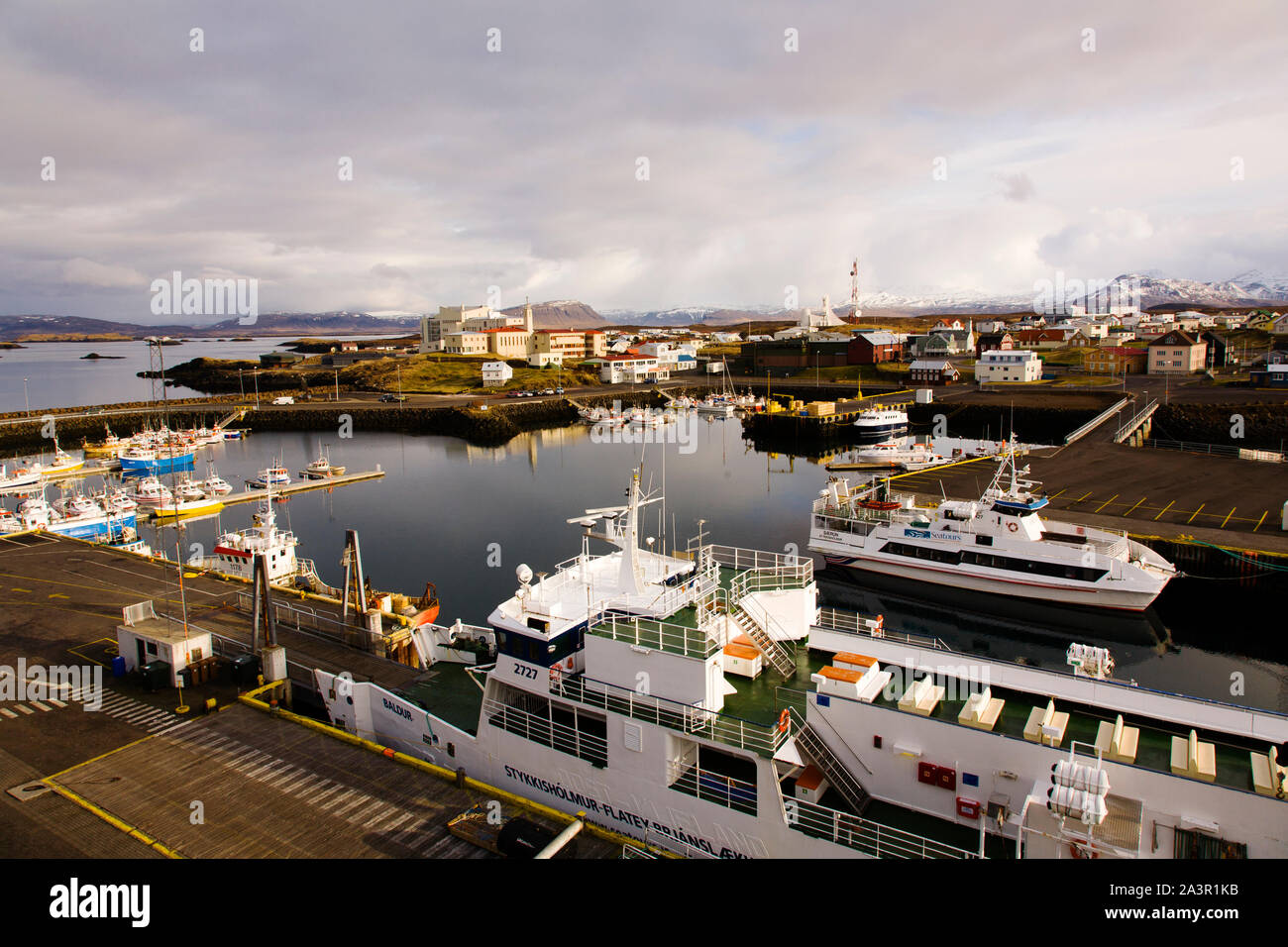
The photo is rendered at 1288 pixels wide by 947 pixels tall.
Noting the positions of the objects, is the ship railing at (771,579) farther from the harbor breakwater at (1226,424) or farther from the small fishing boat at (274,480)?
the harbor breakwater at (1226,424)

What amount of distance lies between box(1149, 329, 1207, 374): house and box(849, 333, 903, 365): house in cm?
3076

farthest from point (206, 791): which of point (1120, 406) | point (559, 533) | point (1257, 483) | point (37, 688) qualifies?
point (1120, 406)

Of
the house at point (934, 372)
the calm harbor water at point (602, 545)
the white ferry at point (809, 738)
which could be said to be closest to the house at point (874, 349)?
the house at point (934, 372)

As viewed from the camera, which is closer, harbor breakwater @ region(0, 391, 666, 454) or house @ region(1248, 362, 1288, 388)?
house @ region(1248, 362, 1288, 388)

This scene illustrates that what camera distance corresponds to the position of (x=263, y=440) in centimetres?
7219

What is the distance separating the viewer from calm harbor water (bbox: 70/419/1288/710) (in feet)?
76.9

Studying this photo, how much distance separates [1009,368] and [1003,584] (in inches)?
2532

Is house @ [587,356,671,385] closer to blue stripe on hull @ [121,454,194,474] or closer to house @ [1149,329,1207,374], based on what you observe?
blue stripe on hull @ [121,454,194,474]

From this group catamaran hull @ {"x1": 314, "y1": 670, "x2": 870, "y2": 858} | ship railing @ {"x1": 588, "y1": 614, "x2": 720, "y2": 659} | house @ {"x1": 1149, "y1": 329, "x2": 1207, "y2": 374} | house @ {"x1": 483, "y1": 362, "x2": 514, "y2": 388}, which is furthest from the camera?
house @ {"x1": 483, "y1": 362, "x2": 514, "y2": 388}

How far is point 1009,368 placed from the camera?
82.6 metres

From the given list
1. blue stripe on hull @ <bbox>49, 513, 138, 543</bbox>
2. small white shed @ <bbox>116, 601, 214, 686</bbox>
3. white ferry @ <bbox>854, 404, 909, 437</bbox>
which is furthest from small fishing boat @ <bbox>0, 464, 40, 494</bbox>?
white ferry @ <bbox>854, 404, 909, 437</bbox>

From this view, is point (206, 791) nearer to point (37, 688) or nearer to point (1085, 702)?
point (37, 688)

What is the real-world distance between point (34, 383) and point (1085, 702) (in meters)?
181

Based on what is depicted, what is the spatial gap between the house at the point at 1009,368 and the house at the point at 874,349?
59.8 ft
